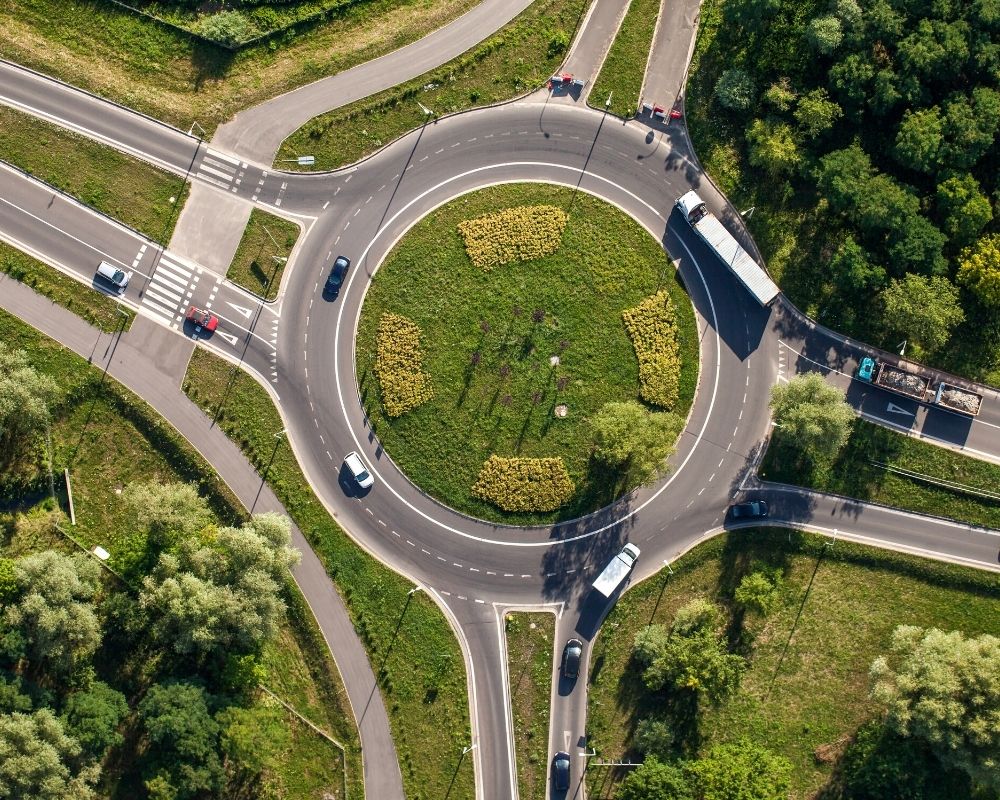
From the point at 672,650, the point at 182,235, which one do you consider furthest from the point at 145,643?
the point at 672,650

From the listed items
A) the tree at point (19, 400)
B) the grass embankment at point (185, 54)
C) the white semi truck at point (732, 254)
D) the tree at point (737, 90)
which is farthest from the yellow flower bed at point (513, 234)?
the tree at point (19, 400)

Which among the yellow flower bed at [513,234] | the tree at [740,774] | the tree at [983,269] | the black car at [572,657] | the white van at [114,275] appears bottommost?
the tree at [740,774]

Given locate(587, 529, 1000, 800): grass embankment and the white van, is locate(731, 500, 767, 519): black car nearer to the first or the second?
locate(587, 529, 1000, 800): grass embankment

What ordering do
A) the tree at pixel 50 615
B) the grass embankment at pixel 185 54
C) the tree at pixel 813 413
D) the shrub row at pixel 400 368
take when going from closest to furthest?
the tree at pixel 50 615 < the tree at pixel 813 413 < the shrub row at pixel 400 368 < the grass embankment at pixel 185 54

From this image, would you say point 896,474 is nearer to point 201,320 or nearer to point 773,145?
point 773,145

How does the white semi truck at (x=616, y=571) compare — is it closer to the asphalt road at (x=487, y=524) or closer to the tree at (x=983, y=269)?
the asphalt road at (x=487, y=524)

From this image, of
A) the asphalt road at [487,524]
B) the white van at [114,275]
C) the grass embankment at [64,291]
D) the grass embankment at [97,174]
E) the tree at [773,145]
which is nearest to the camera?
the tree at [773,145]
